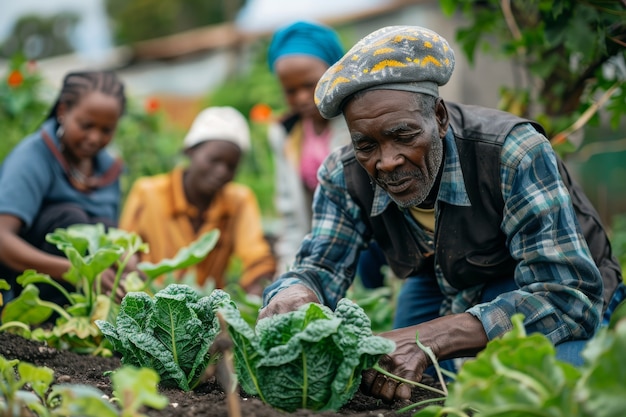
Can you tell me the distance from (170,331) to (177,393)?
0.17 metres

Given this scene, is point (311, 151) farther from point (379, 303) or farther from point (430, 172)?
point (430, 172)

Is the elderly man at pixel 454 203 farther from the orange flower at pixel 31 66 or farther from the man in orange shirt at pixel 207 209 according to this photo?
the orange flower at pixel 31 66

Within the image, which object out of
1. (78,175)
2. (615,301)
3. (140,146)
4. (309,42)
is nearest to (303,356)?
(615,301)

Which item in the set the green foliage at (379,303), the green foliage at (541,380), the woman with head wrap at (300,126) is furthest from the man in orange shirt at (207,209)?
the green foliage at (541,380)

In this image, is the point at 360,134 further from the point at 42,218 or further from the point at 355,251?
the point at 42,218

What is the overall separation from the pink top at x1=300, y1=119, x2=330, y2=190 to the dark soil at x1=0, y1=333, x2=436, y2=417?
235 centimetres

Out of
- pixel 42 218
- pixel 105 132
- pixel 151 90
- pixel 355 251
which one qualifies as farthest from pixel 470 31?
pixel 151 90

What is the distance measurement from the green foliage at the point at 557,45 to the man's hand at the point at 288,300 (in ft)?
4.33

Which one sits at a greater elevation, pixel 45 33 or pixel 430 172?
pixel 45 33

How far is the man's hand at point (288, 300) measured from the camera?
2295 millimetres

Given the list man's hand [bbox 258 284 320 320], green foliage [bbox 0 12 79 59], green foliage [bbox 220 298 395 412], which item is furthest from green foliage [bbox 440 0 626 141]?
green foliage [bbox 0 12 79 59]

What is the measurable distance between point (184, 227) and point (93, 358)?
2.48 m

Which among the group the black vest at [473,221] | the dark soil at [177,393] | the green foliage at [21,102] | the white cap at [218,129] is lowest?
the dark soil at [177,393]

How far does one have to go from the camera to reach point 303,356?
1.87 meters
